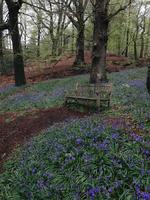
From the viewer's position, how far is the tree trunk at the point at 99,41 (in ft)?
46.0

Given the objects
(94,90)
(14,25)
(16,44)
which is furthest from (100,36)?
(14,25)

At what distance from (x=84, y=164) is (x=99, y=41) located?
1010 centimetres

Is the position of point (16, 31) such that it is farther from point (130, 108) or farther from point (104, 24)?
point (130, 108)

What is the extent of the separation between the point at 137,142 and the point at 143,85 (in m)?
9.12

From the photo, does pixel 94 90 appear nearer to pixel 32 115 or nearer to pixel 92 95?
pixel 92 95

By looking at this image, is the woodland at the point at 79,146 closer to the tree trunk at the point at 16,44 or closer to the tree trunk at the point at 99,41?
the tree trunk at the point at 99,41

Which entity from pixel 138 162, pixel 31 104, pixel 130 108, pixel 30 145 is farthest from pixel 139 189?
pixel 31 104

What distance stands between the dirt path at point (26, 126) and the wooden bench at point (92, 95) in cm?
69

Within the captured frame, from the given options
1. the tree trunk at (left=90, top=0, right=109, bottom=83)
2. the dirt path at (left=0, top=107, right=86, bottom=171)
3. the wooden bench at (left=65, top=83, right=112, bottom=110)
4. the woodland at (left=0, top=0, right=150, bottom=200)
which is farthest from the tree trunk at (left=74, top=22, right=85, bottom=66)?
the dirt path at (left=0, top=107, right=86, bottom=171)

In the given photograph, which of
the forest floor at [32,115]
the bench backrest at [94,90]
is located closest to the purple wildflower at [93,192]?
the forest floor at [32,115]

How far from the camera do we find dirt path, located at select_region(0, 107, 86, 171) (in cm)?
882

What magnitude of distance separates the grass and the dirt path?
971 millimetres

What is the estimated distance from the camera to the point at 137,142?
6.20 meters

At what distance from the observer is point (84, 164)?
18.5 ft
